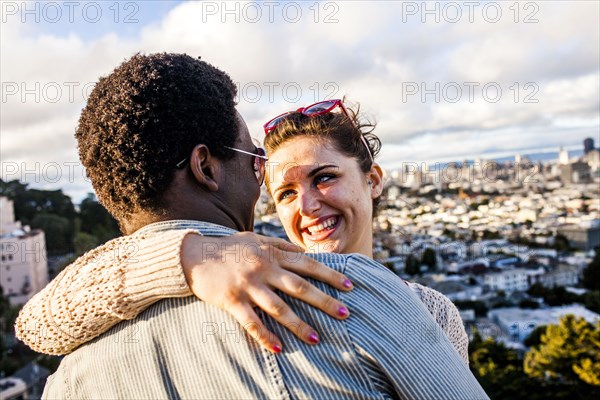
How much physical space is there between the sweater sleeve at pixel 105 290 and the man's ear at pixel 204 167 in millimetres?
127

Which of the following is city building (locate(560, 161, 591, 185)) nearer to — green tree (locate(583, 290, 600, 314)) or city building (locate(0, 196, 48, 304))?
green tree (locate(583, 290, 600, 314))

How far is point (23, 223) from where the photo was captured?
33.2 meters

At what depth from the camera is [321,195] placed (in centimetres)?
216

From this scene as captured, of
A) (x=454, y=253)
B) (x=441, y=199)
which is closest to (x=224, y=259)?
(x=454, y=253)

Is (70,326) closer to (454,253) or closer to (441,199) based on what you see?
(454,253)

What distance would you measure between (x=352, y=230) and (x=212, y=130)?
108 cm

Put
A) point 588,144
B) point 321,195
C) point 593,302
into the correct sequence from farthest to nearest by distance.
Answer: point 588,144, point 593,302, point 321,195

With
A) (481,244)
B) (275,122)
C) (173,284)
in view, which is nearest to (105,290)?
(173,284)

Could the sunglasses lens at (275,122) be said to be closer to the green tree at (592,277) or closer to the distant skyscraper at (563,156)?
the green tree at (592,277)

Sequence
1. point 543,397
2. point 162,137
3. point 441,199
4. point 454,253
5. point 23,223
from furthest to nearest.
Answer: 1. point 441,199
2. point 454,253
3. point 23,223
4. point 543,397
5. point 162,137

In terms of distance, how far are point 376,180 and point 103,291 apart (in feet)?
4.97

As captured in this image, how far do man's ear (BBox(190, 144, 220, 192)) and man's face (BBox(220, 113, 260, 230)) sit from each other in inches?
1.2

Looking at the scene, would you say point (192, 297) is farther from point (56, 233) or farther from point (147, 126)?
point (56, 233)

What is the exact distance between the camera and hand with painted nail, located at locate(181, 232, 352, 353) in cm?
98
